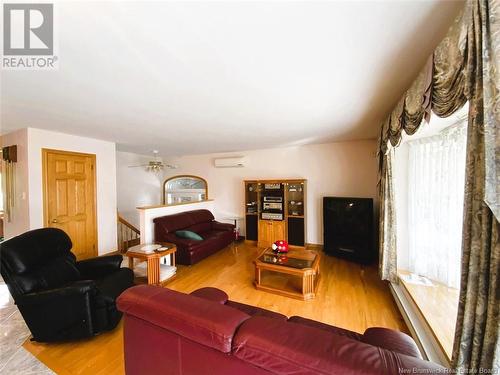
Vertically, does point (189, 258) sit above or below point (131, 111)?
below

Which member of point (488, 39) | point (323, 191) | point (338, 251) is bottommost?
point (338, 251)

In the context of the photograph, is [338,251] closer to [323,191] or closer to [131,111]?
[323,191]

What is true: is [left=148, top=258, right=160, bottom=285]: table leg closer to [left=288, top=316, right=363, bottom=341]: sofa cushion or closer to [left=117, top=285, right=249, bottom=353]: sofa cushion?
[left=117, top=285, right=249, bottom=353]: sofa cushion

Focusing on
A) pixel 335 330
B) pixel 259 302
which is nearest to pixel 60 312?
pixel 259 302

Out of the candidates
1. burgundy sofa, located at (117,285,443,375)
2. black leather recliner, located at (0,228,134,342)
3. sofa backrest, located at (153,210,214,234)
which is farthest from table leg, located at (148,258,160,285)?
burgundy sofa, located at (117,285,443,375)

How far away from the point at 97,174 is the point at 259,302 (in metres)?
3.93

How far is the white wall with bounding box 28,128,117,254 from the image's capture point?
10.2 ft

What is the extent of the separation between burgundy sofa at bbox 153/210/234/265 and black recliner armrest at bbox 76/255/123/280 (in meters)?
1.22

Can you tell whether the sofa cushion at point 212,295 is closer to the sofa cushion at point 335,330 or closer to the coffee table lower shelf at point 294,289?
the sofa cushion at point 335,330

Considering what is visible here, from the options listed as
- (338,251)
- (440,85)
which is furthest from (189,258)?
(440,85)

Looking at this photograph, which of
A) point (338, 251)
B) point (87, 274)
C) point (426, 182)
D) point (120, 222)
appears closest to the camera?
point (87, 274)

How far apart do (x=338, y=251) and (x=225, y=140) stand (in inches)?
128

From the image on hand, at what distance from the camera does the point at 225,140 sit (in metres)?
4.06

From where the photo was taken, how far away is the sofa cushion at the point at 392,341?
1.14m
